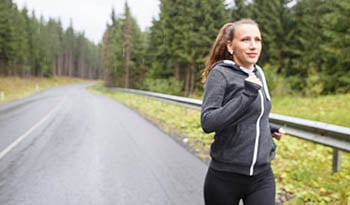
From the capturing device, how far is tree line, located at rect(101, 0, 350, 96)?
75.2 feet

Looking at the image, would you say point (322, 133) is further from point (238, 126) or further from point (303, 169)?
point (238, 126)

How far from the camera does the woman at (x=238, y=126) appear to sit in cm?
208

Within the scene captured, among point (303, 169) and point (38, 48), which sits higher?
point (38, 48)

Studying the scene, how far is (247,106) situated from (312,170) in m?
4.28

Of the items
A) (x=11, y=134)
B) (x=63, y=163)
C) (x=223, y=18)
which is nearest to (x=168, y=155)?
(x=63, y=163)

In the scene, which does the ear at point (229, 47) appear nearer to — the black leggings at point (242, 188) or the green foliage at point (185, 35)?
the black leggings at point (242, 188)

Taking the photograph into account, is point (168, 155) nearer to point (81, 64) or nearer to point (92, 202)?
point (92, 202)

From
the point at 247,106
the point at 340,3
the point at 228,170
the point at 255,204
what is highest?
the point at 340,3

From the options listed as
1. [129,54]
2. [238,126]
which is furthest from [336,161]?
[129,54]

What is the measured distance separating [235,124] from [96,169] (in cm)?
438

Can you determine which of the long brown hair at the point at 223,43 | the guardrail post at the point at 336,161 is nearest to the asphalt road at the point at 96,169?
the guardrail post at the point at 336,161

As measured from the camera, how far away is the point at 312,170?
559 centimetres

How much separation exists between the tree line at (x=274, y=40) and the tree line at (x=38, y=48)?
3322 centimetres

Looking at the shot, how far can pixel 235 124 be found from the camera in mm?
2117
